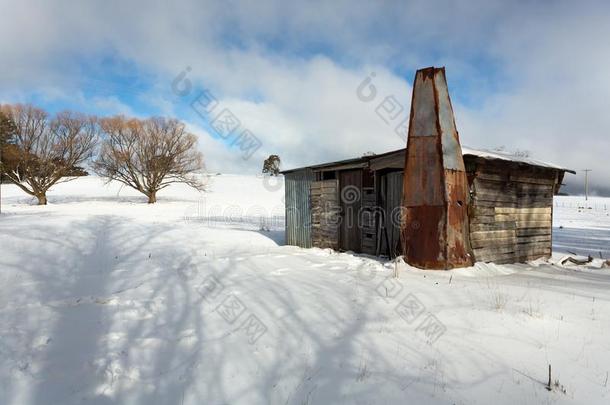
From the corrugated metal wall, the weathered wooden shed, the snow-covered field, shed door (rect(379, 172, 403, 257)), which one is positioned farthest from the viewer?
the corrugated metal wall

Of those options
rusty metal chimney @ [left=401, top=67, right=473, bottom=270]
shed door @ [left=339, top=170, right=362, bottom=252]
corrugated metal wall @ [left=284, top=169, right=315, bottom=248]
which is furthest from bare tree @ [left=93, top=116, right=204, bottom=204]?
rusty metal chimney @ [left=401, top=67, right=473, bottom=270]

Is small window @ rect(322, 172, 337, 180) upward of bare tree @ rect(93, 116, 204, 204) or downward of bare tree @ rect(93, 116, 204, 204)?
downward

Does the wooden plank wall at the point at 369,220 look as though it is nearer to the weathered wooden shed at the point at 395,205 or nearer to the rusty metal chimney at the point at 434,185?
the weathered wooden shed at the point at 395,205

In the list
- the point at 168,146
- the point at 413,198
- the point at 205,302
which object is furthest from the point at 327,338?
the point at 168,146

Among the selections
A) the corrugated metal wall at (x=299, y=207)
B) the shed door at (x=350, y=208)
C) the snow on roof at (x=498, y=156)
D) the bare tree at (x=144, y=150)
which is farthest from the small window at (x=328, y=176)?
the bare tree at (x=144, y=150)

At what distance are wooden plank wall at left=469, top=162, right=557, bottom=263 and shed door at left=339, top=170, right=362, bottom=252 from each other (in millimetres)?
3435

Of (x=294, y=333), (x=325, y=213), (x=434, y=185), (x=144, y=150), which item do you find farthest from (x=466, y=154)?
(x=144, y=150)

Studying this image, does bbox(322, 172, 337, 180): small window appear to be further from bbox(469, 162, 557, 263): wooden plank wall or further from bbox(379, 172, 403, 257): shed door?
bbox(469, 162, 557, 263): wooden plank wall

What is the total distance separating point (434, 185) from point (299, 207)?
5887mm

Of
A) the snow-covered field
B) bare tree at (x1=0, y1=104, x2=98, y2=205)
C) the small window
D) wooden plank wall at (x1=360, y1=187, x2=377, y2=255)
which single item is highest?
bare tree at (x1=0, y1=104, x2=98, y2=205)

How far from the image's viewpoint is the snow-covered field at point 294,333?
3.08 metres

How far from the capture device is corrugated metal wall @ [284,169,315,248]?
12.2 m

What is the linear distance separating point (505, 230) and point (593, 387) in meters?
6.89

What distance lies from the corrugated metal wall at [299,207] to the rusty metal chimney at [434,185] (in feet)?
15.6
